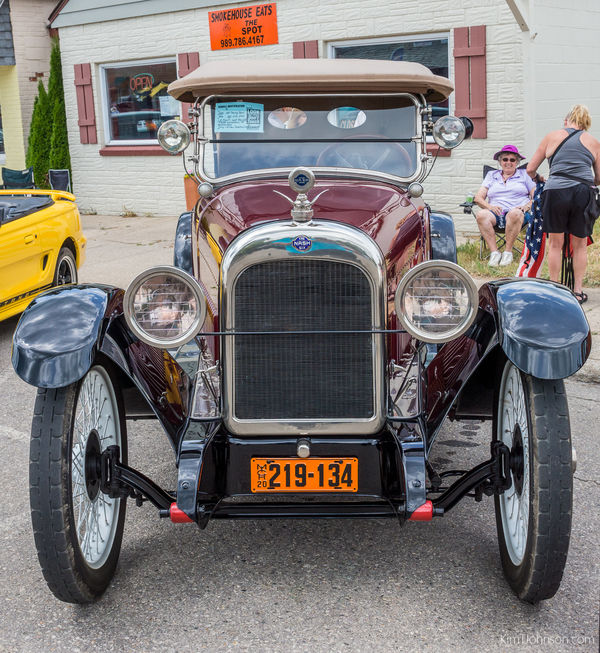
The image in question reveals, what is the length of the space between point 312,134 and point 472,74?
6.67 metres

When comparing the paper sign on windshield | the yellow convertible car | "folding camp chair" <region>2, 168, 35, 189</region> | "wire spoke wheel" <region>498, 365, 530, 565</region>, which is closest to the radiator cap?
"wire spoke wheel" <region>498, 365, 530, 565</region>

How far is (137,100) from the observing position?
1344cm

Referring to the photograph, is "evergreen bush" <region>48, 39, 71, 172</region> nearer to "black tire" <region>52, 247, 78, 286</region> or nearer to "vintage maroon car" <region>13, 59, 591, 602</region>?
"black tire" <region>52, 247, 78, 286</region>

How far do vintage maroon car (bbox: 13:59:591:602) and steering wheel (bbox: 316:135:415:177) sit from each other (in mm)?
635

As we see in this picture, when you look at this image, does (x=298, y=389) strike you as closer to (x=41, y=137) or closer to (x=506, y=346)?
(x=506, y=346)

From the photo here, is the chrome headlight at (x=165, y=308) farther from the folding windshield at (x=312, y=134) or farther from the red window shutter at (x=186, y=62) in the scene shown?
the red window shutter at (x=186, y=62)

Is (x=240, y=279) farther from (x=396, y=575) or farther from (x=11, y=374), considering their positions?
(x=11, y=374)

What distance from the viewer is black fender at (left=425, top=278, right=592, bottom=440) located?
110 inches

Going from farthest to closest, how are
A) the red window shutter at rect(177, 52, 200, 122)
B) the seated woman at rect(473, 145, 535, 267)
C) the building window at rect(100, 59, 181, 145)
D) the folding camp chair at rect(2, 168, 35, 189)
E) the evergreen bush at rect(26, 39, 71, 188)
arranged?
the evergreen bush at rect(26, 39, 71, 188) → the building window at rect(100, 59, 181, 145) → the folding camp chair at rect(2, 168, 35, 189) → the red window shutter at rect(177, 52, 200, 122) → the seated woman at rect(473, 145, 535, 267)

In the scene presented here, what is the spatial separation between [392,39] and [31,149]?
7061mm

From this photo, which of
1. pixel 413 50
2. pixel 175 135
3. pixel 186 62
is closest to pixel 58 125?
pixel 186 62

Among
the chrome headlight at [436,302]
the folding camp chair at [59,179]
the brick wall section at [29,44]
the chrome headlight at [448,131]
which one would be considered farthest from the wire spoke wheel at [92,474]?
the brick wall section at [29,44]

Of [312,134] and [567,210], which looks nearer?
[312,134]

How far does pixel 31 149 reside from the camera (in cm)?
1446
